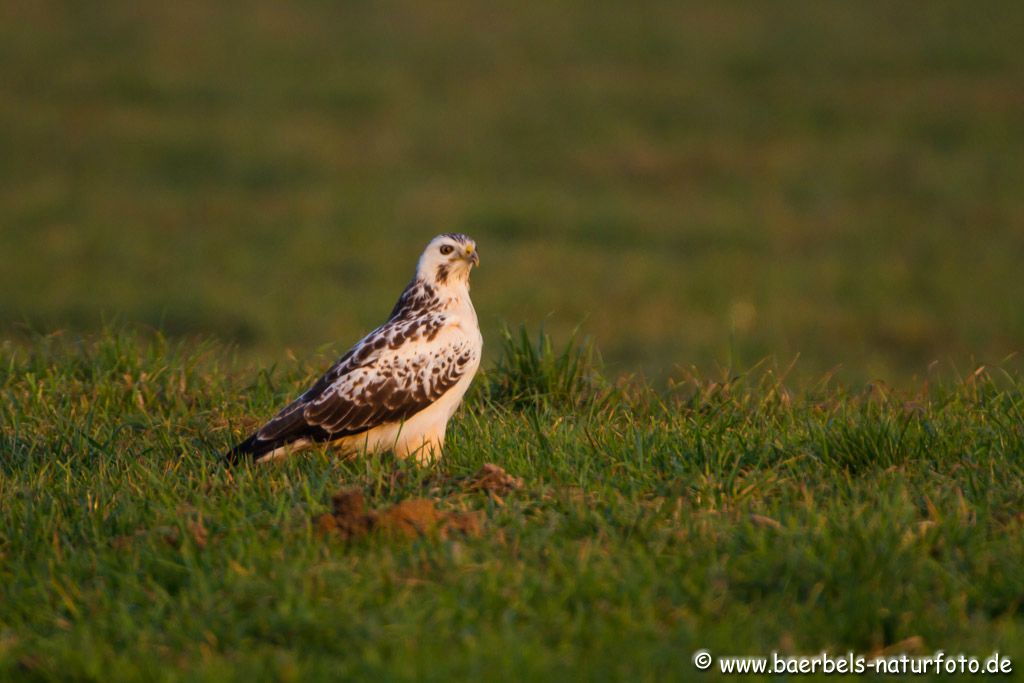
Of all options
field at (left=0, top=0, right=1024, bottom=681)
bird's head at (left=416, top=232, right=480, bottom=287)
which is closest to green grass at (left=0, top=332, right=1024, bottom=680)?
field at (left=0, top=0, right=1024, bottom=681)

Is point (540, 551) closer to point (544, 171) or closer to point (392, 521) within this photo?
point (392, 521)

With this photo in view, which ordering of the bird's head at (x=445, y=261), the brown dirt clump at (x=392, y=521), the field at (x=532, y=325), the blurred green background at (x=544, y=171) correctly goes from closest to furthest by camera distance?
the field at (x=532, y=325) → the brown dirt clump at (x=392, y=521) → the bird's head at (x=445, y=261) → the blurred green background at (x=544, y=171)

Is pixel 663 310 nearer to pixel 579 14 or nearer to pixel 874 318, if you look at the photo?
pixel 874 318

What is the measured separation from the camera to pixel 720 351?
13.8 m

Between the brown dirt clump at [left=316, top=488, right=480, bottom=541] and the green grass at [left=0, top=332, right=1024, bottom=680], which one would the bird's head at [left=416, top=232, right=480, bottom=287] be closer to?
the green grass at [left=0, top=332, right=1024, bottom=680]

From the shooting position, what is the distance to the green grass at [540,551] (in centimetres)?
428

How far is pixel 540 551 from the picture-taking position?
4895 mm

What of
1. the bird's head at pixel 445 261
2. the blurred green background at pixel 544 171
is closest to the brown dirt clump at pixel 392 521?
the bird's head at pixel 445 261

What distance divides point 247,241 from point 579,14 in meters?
14.8

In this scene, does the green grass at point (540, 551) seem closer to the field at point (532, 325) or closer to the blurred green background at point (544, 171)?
the field at point (532, 325)

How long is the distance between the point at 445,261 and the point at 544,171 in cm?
1531

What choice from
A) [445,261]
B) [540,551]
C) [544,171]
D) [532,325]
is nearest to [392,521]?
[540,551]

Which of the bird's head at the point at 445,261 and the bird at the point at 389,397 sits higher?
the bird's head at the point at 445,261

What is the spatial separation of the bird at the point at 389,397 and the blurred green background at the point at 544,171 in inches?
159
